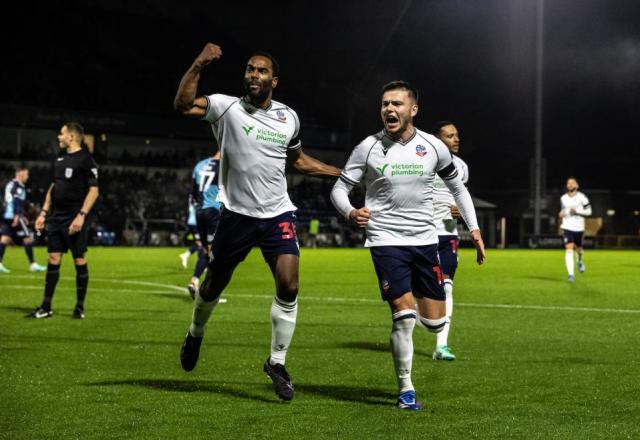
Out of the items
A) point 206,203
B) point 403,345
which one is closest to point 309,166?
point 403,345

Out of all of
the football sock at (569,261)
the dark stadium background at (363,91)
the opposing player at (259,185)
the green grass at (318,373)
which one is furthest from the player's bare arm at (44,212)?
the dark stadium background at (363,91)

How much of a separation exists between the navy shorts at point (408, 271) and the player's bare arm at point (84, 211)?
19.4 feet

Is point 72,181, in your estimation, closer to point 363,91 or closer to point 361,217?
point 361,217

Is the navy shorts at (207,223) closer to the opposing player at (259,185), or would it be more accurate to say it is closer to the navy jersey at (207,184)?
the navy jersey at (207,184)

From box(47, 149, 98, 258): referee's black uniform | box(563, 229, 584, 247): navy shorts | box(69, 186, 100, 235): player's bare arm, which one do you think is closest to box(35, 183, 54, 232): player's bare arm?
box(47, 149, 98, 258): referee's black uniform

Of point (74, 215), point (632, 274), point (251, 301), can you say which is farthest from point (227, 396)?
point (632, 274)

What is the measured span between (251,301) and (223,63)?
62568 mm

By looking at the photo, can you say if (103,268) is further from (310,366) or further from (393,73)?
(393,73)

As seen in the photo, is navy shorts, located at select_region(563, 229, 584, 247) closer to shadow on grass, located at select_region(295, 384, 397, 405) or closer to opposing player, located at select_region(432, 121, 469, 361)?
opposing player, located at select_region(432, 121, 469, 361)

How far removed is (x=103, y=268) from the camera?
82.5 ft

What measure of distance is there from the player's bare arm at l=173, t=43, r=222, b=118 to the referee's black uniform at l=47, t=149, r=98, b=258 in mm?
5571

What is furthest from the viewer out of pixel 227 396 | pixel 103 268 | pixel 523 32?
pixel 523 32

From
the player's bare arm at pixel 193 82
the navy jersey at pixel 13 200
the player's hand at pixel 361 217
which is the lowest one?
the player's hand at pixel 361 217

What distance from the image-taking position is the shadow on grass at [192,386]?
7.05m
